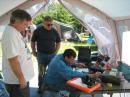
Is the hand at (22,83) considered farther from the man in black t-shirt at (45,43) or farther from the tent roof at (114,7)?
the tent roof at (114,7)

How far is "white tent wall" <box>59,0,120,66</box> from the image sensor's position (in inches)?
312

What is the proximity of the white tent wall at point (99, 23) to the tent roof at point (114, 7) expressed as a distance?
0.25 meters

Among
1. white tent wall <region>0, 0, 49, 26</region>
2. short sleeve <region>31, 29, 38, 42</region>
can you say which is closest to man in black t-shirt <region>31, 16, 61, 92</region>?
short sleeve <region>31, 29, 38, 42</region>

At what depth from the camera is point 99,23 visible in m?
8.11

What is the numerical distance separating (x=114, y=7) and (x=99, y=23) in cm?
133

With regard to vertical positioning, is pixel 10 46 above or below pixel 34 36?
below

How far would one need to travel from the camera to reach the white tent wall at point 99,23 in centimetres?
793

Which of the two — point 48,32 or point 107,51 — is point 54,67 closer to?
point 48,32

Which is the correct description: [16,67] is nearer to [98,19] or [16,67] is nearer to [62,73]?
[62,73]

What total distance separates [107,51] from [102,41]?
1.04ft

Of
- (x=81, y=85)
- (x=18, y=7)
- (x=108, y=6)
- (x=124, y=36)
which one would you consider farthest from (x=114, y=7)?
(x=81, y=85)

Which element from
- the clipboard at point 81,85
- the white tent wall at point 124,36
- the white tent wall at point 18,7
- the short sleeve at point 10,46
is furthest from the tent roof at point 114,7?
the short sleeve at point 10,46

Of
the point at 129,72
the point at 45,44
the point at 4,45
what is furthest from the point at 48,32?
the point at 4,45

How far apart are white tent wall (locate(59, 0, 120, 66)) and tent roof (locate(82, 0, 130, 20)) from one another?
0.83ft
